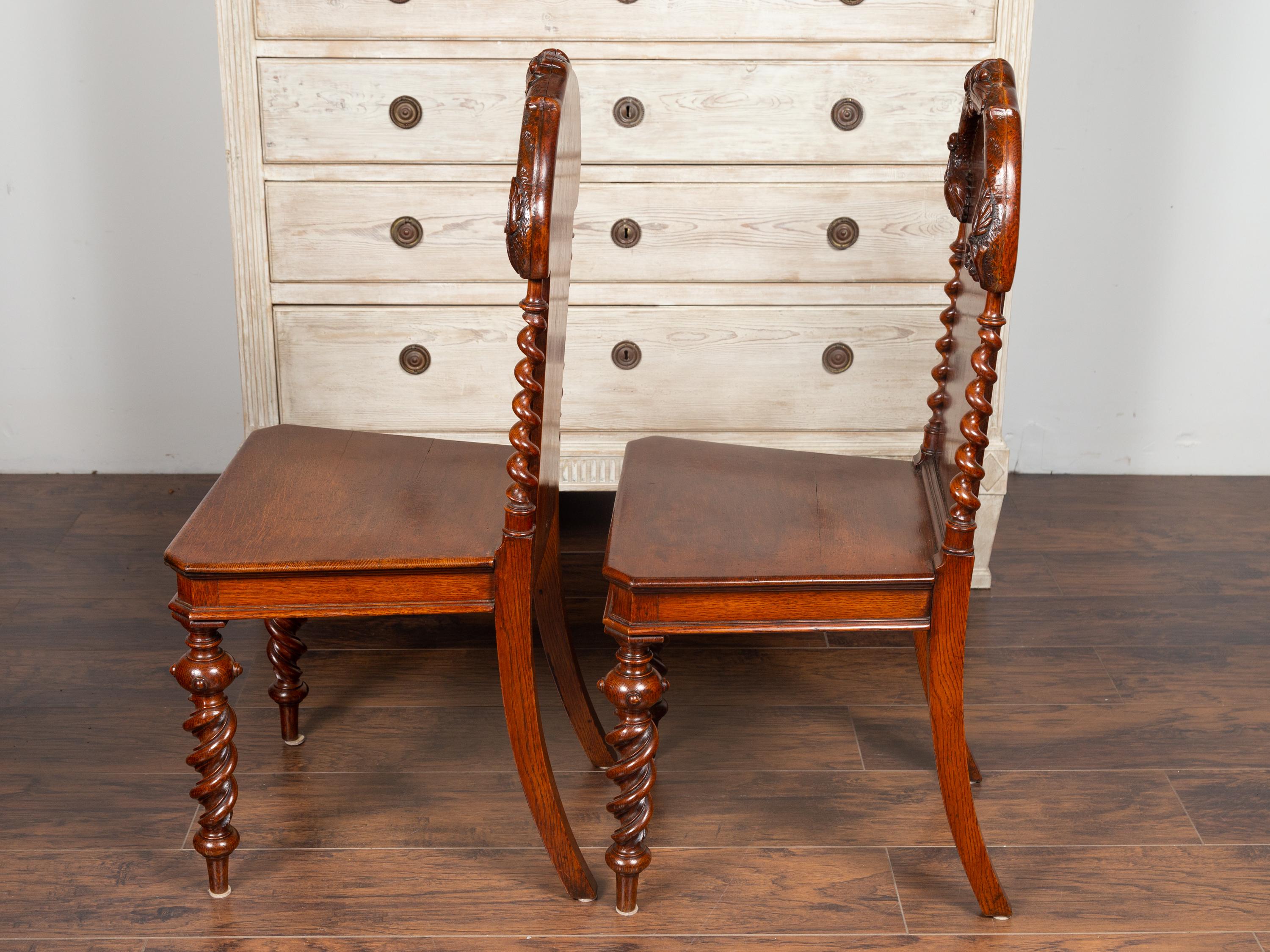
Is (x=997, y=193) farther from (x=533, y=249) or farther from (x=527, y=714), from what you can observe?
(x=527, y=714)

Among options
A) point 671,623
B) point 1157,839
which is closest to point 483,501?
point 671,623

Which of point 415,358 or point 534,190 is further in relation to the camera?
point 415,358

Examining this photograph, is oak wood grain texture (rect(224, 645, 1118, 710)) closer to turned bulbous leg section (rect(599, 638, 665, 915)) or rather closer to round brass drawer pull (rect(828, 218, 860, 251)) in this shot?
turned bulbous leg section (rect(599, 638, 665, 915))

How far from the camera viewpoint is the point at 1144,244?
10.3ft

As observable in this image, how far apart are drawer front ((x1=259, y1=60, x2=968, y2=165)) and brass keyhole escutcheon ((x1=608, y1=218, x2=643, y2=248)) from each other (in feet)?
0.38

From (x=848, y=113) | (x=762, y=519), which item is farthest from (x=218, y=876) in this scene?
(x=848, y=113)

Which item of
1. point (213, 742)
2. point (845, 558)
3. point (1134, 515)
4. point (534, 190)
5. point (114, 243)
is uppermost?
point (534, 190)

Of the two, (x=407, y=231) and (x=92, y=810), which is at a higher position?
(x=407, y=231)

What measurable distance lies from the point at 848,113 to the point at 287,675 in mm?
1445

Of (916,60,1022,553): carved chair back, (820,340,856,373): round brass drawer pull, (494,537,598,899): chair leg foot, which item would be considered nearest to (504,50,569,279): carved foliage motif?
(494,537,598,899): chair leg foot

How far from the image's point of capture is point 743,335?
2.54 meters

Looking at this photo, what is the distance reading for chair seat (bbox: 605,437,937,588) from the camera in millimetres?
1636

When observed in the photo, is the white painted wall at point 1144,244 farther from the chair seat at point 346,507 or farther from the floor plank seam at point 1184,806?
the chair seat at point 346,507

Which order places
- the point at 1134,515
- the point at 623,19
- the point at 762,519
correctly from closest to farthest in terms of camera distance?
1. the point at 762,519
2. the point at 623,19
3. the point at 1134,515
